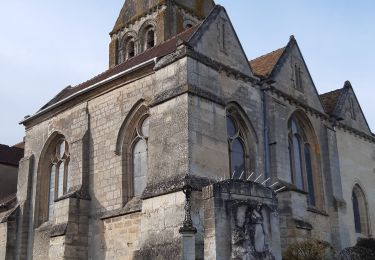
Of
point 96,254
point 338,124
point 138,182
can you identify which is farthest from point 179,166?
point 338,124

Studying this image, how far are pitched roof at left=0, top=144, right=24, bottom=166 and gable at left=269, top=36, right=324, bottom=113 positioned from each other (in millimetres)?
12688

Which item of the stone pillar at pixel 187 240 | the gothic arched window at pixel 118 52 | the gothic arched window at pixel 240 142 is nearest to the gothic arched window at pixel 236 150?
the gothic arched window at pixel 240 142

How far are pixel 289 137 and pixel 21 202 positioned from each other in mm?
9694

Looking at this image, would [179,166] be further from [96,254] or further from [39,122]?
[39,122]

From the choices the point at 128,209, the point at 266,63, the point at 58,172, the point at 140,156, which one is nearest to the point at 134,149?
the point at 140,156

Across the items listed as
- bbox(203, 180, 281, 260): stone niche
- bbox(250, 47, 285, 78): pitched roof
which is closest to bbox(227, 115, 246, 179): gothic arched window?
bbox(250, 47, 285, 78): pitched roof

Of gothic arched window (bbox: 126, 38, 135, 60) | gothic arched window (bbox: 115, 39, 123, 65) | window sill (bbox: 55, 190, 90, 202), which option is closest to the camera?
window sill (bbox: 55, 190, 90, 202)

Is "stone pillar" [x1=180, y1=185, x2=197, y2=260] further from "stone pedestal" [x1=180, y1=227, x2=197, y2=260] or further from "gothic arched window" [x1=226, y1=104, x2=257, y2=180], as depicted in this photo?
"gothic arched window" [x1=226, y1=104, x2=257, y2=180]

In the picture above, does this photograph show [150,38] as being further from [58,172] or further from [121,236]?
[121,236]

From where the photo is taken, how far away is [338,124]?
64.6 ft

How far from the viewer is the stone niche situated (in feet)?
30.3

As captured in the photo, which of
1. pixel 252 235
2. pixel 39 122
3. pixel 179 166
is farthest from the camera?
pixel 39 122

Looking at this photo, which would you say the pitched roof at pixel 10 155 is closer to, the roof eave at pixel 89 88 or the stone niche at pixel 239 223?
the roof eave at pixel 89 88

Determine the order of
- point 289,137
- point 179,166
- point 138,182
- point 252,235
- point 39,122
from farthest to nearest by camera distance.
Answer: point 39,122 < point 289,137 < point 138,182 < point 179,166 < point 252,235
